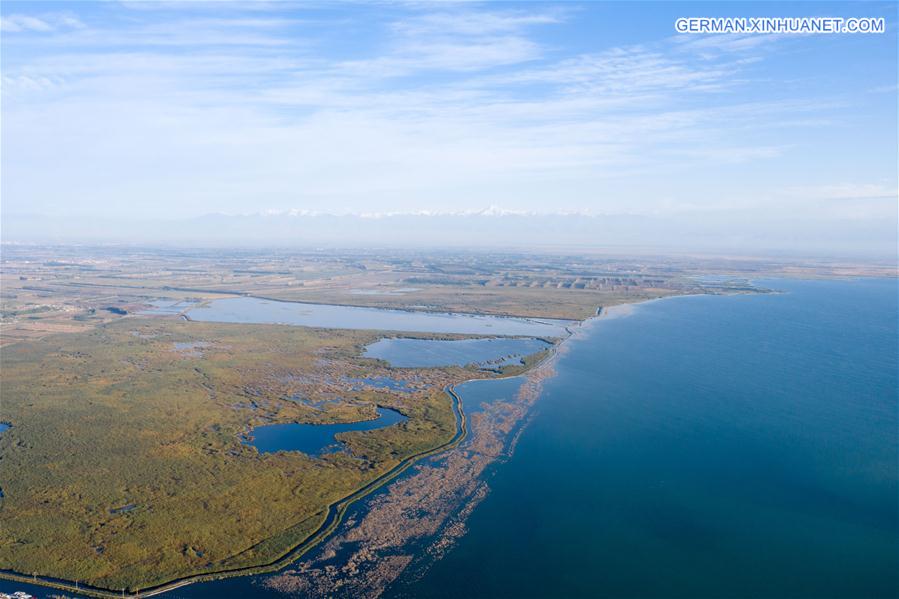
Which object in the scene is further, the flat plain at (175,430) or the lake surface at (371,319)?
the lake surface at (371,319)

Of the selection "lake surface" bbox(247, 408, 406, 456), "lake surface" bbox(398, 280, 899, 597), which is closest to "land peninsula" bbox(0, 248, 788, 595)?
"lake surface" bbox(247, 408, 406, 456)

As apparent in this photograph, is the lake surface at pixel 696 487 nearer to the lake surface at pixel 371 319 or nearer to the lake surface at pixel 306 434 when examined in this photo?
the lake surface at pixel 306 434

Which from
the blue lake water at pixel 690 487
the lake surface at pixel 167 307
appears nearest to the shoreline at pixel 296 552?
the blue lake water at pixel 690 487

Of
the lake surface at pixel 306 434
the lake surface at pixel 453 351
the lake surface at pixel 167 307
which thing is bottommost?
the lake surface at pixel 306 434

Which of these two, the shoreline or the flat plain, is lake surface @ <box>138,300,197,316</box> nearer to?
the flat plain

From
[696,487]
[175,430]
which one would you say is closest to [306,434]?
[175,430]

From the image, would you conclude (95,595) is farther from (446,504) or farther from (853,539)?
(853,539)

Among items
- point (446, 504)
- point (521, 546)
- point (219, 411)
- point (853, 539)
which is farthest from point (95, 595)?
point (853, 539)
